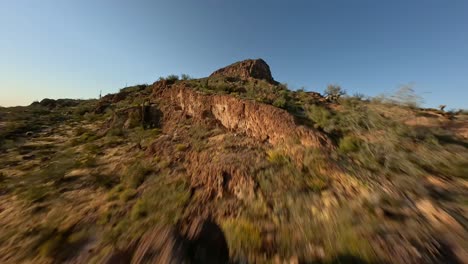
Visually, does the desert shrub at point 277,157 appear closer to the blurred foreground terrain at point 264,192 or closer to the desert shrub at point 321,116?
the blurred foreground terrain at point 264,192

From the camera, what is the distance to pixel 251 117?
10.9m

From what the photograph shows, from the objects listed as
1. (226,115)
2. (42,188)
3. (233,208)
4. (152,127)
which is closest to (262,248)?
(233,208)

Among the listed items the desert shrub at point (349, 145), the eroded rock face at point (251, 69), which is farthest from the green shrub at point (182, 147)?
the eroded rock face at point (251, 69)

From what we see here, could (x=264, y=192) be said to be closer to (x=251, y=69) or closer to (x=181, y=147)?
(x=181, y=147)

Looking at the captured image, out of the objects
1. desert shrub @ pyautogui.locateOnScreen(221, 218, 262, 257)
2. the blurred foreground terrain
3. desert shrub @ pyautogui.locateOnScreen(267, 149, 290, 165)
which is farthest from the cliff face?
desert shrub @ pyautogui.locateOnScreen(221, 218, 262, 257)

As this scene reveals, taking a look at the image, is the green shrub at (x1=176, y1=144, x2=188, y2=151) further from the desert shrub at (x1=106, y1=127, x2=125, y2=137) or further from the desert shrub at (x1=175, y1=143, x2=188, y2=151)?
the desert shrub at (x1=106, y1=127, x2=125, y2=137)

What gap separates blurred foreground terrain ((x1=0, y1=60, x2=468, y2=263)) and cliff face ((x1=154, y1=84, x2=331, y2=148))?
70 mm

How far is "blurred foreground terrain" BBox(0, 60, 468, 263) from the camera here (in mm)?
4051

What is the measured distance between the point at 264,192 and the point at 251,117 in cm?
532

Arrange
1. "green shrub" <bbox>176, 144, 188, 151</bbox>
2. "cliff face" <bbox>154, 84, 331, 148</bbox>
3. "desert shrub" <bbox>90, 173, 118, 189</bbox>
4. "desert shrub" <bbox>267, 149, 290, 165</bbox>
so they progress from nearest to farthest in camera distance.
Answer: "desert shrub" <bbox>267, 149, 290, 165</bbox>
"cliff face" <bbox>154, 84, 331, 148</bbox>
"desert shrub" <bbox>90, 173, 118, 189</bbox>
"green shrub" <bbox>176, 144, 188, 151</bbox>

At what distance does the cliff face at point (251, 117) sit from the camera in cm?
795

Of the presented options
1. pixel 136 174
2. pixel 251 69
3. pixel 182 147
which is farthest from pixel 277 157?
pixel 251 69

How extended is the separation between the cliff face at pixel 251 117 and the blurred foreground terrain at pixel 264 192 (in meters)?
0.07

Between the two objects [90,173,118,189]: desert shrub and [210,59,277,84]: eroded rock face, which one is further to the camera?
[210,59,277,84]: eroded rock face
